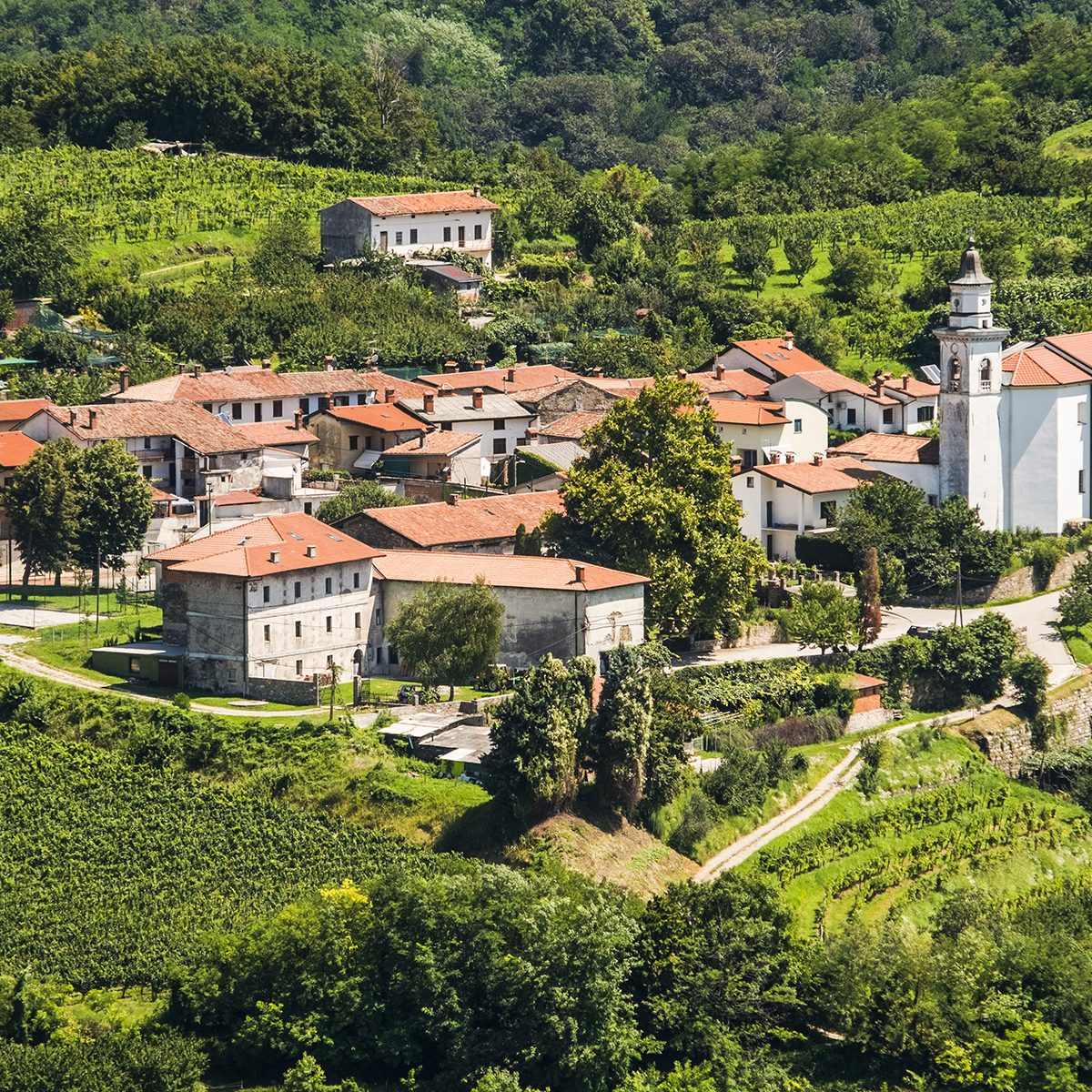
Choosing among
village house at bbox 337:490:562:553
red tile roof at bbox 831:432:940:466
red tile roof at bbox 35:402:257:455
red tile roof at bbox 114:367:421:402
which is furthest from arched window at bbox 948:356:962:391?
red tile roof at bbox 35:402:257:455

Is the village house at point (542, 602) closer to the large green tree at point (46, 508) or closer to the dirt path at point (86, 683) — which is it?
the dirt path at point (86, 683)

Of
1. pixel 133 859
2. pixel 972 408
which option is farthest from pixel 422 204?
pixel 133 859

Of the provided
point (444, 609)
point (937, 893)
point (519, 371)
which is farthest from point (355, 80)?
point (937, 893)

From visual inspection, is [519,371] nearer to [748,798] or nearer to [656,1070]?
[748,798]

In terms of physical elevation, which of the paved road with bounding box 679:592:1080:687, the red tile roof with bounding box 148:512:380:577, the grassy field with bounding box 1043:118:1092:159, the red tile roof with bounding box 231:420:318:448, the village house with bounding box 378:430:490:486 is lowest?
the paved road with bounding box 679:592:1080:687

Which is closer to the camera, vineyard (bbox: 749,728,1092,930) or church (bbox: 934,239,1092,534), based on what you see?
vineyard (bbox: 749,728,1092,930)

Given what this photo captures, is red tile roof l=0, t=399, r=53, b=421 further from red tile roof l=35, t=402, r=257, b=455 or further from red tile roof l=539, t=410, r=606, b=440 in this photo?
red tile roof l=539, t=410, r=606, b=440
